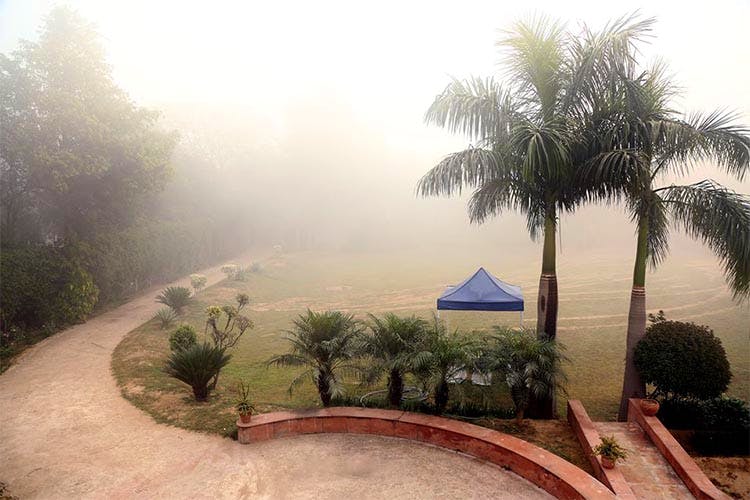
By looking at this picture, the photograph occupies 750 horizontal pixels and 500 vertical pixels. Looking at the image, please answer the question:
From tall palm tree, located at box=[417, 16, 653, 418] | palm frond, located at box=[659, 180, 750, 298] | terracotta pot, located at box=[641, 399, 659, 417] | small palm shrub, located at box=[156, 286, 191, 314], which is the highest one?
tall palm tree, located at box=[417, 16, 653, 418]

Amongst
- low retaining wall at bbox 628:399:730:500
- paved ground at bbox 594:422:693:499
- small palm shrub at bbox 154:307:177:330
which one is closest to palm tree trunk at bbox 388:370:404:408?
paved ground at bbox 594:422:693:499

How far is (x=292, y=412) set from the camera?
7.12m

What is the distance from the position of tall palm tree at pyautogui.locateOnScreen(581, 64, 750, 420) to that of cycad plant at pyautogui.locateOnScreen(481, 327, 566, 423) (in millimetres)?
2037

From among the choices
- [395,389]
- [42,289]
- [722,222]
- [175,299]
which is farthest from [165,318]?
[722,222]

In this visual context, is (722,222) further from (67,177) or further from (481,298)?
(67,177)

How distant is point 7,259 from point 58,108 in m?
4.82

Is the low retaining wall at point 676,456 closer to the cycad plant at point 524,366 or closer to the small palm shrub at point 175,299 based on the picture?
the cycad plant at point 524,366

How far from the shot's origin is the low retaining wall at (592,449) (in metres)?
5.07

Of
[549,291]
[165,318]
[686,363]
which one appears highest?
[549,291]

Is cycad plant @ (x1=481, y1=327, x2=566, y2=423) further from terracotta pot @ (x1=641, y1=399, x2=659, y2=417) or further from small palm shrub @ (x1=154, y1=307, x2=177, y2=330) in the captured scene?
small palm shrub @ (x1=154, y1=307, x2=177, y2=330)

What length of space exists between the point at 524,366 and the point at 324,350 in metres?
3.24

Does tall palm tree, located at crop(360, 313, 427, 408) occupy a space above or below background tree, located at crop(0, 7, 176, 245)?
below

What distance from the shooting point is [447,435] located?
637 centimetres

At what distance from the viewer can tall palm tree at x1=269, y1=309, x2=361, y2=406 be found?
714 cm
